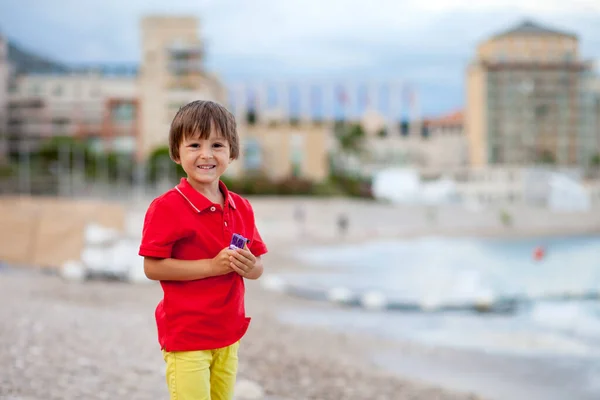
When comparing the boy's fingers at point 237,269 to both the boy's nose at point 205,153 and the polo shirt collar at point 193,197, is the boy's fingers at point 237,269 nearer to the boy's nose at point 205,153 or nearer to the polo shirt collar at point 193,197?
the polo shirt collar at point 193,197

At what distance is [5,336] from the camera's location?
608cm

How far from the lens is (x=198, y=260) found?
271 cm

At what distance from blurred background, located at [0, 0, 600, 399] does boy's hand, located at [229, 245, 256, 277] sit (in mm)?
2322

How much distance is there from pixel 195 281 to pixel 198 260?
9 cm

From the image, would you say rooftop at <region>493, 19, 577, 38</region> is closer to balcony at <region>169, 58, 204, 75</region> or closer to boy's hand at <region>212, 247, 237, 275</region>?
balcony at <region>169, 58, 204, 75</region>

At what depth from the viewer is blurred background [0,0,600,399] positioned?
7215 millimetres

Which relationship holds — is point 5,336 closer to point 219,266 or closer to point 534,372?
point 219,266

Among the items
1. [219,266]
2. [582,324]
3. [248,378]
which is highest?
[219,266]

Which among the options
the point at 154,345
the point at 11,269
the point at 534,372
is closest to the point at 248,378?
the point at 154,345

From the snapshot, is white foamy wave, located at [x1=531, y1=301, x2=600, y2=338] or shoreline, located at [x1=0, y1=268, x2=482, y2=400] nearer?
shoreline, located at [x1=0, y1=268, x2=482, y2=400]

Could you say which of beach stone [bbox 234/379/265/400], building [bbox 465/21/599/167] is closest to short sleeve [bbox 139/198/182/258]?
beach stone [bbox 234/379/265/400]

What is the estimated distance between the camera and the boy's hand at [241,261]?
263 cm

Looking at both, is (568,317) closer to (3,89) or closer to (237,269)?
(237,269)

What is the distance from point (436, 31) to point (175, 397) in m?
142
